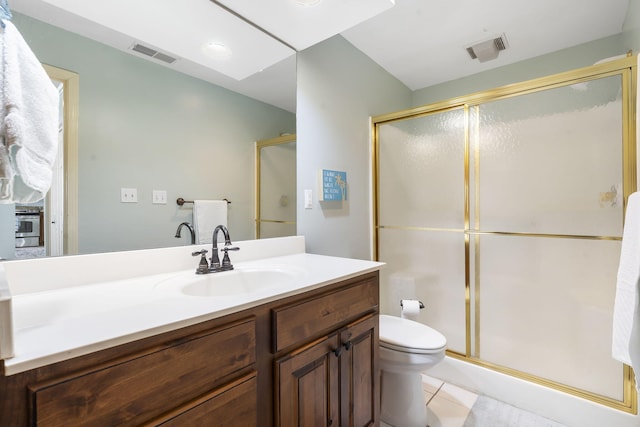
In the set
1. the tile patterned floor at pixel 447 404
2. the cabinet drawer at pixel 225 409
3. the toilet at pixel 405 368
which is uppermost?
the cabinet drawer at pixel 225 409

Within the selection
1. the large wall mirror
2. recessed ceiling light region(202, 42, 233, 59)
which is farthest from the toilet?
recessed ceiling light region(202, 42, 233, 59)

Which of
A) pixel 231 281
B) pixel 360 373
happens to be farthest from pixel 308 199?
pixel 360 373

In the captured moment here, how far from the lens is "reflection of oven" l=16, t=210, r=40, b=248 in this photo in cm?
88

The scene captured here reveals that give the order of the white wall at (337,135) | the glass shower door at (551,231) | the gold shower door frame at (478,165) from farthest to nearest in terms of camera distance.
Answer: the white wall at (337,135) → the glass shower door at (551,231) → the gold shower door frame at (478,165)

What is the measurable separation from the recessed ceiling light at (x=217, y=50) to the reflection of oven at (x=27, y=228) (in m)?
0.92

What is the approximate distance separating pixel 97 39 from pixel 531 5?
227 cm

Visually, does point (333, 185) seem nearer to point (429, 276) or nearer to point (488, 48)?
point (429, 276)

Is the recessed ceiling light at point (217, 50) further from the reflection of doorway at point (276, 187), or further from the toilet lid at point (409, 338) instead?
the toilet lid at point (409, 338)

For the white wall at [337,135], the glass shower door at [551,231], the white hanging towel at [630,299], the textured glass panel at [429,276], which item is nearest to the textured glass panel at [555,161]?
the glass shower door at [551,231]

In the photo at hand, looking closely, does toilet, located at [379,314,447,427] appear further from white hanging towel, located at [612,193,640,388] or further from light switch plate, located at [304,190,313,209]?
light switch plate, located at [304,190,313,209]

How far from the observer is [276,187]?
1.62m

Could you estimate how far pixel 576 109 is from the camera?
63.2 inches

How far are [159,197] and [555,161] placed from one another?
2.14m

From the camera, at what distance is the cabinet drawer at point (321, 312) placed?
882 mm
